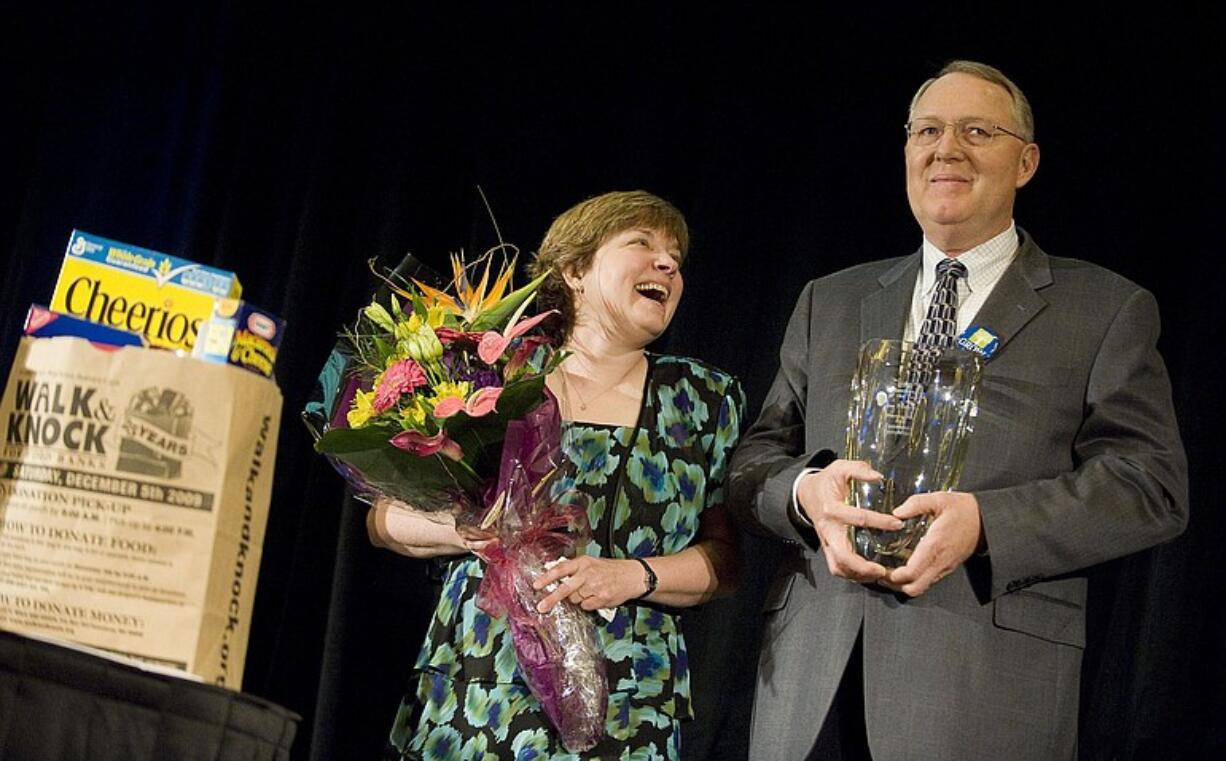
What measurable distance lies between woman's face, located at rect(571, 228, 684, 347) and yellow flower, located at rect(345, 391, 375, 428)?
0.62 meters

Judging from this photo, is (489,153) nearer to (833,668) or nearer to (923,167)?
(923,167)

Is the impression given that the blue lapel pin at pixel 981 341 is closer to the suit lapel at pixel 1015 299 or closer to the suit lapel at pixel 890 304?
the suit lapel at pixel 1015 299

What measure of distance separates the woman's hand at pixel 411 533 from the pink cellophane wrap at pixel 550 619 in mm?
138

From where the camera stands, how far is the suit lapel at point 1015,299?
204 cm

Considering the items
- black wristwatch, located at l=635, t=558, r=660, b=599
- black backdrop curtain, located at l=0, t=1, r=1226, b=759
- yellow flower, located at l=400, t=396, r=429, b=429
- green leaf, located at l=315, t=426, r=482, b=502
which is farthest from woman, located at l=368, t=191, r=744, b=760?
black backdrop curtain, located at l=0, t=1, r=1226, b=759

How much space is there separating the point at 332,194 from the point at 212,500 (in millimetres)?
2278

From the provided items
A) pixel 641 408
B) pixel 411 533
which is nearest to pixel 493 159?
pixel 641 408

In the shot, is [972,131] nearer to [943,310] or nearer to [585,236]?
[943,310]

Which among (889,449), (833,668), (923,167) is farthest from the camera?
(923,167)

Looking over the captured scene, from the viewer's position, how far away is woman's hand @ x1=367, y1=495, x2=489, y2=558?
222 centimetres

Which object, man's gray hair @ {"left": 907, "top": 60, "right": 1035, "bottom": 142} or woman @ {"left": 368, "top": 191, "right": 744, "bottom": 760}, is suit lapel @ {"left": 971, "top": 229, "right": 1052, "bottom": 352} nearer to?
man's gray hair @ {"left": 907, "top": 60, "right": 1035, "bottom": 142}

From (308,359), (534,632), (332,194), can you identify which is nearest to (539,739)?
(534,632)

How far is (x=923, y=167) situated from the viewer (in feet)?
7.18

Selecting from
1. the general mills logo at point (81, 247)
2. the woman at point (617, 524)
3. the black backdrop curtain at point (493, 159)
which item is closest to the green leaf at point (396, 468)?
the woman at point (617, 524)
